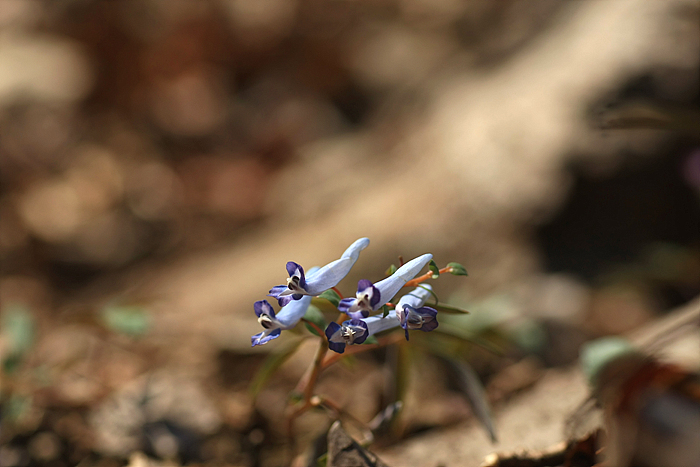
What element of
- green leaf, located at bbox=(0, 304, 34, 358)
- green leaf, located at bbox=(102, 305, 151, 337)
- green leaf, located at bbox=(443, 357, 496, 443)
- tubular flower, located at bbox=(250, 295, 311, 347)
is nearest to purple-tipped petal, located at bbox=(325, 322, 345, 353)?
tubular flower, located at bbox=(250, 295, 311, 347)

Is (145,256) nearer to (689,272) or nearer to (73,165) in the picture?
(73,165)

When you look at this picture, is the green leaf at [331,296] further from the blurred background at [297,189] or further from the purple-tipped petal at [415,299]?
the blurred background at [297,189]

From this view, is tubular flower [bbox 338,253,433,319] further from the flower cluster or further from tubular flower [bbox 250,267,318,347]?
tubular flower [bbox 250,267,318,347]

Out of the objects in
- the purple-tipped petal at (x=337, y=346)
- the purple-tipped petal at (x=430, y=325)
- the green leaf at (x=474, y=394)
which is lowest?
the green leaf at (x=474, y=394)

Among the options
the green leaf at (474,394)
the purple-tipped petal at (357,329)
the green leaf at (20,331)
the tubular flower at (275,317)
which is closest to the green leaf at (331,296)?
the tubular flower at (275,317)

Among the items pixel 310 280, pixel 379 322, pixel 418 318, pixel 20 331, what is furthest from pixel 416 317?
pixel 20 331

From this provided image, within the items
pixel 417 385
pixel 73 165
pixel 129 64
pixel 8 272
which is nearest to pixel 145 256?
pixel 8 272
